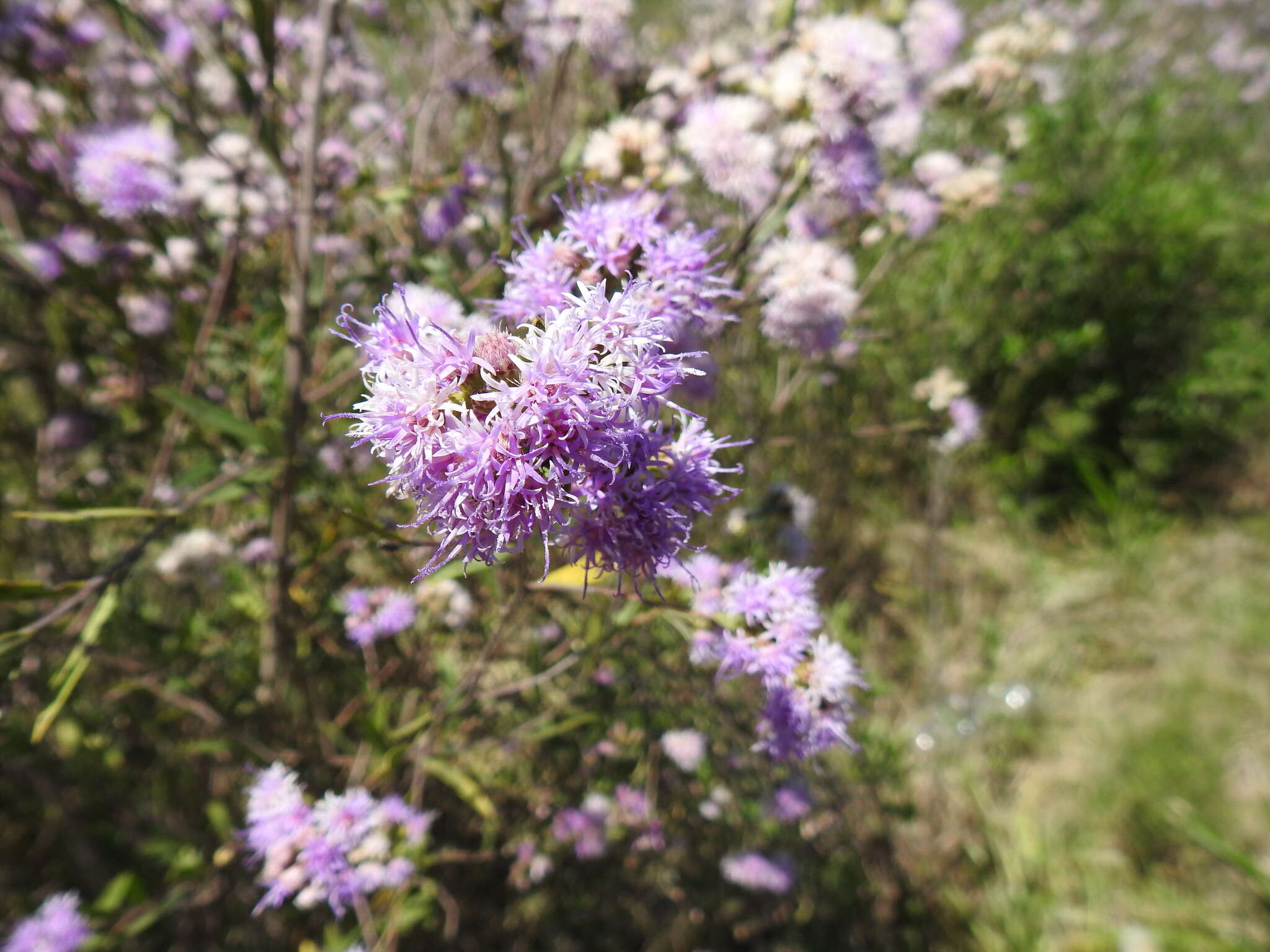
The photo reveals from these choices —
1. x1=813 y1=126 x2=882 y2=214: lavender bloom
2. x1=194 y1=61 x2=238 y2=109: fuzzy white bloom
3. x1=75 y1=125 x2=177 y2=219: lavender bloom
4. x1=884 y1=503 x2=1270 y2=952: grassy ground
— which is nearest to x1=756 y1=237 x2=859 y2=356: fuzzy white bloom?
x1=813 y1=126 x2=882 y2=214: lavender bloom

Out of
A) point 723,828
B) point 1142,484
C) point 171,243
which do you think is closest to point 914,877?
point 723,828

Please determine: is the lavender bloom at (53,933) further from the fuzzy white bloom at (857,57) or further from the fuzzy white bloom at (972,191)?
the fuzzy white bloom at (972,191)

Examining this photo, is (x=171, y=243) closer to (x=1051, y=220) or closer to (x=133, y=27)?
(x=133, y=27)

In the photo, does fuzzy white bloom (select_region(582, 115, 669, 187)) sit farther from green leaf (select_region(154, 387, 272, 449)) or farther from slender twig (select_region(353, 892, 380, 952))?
slender twig (select_region(353, 892, 380, 952))

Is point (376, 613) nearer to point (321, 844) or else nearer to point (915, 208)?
point (321, 844)

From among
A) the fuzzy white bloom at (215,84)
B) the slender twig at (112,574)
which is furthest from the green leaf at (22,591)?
the fuzzy white bloom at (215,84)

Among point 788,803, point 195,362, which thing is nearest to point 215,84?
point 195,362
